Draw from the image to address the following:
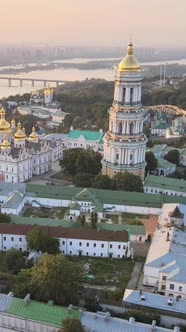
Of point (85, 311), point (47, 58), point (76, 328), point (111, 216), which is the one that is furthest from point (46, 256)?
point (47, 58)

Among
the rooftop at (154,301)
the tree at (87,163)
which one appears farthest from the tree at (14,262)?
the tree at (87,163)

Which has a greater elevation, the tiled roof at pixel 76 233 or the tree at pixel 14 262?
the tiled roof at pixel 76 233

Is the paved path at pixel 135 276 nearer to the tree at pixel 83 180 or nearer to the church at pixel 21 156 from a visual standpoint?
the tree at pixel 83 180

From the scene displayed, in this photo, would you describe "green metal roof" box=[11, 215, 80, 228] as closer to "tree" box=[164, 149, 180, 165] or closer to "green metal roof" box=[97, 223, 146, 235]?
"green metal roof" box=[97, 223, 146, 235]

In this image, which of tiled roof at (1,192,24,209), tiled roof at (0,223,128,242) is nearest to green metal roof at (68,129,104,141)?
tiled roof at (1,192,24,209)

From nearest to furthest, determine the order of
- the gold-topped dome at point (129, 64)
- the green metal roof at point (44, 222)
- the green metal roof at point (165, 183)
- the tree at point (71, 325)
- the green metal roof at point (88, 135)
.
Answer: the tree at point (71, 325) < the green metal roof at point (44, 222) < the green metal roof at point (165, 183) < the gold-topped dome at point (129, 64) < the green metal roof at point (88, 135)

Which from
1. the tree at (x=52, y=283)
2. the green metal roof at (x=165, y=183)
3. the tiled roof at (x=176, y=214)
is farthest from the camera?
the green metal roof at (x=165, y=183)

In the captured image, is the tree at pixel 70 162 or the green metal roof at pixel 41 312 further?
the tree at pixel 70 162
